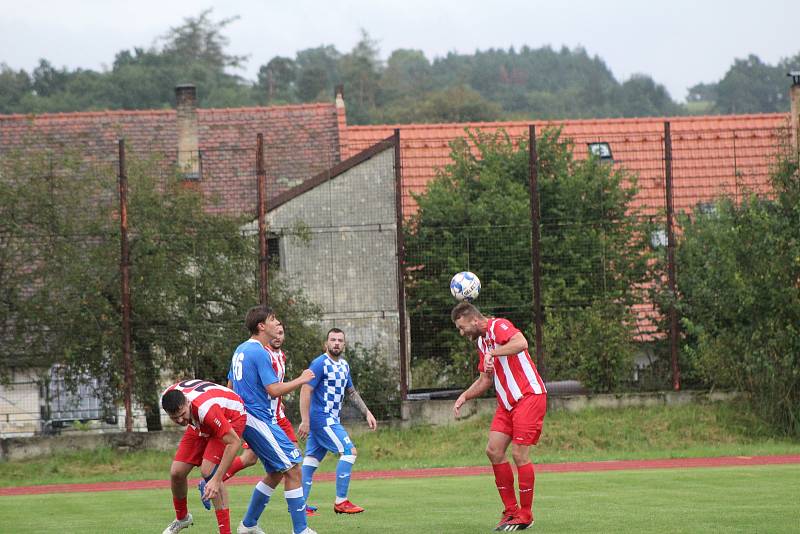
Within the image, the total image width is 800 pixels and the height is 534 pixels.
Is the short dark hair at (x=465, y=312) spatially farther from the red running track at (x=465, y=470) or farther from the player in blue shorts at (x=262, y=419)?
the red running track at (x=465, y=470)

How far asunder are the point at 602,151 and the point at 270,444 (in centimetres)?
1595

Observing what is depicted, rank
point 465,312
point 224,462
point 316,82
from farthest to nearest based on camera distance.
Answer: point 316,82, point 465,312, point 224,462

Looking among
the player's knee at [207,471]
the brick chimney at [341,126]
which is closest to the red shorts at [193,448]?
the player's knee at [207,471]

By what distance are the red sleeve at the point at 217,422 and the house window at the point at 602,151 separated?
15631 mm

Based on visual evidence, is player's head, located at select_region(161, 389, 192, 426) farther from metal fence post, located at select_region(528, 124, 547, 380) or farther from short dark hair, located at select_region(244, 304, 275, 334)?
metal fence post, located at select_region(528, 124, 547, 380)

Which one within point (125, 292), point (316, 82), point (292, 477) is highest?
point (316, 82)

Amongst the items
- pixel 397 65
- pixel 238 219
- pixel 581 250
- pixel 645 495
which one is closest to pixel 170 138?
pixel 238 219

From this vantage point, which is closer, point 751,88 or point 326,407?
point 326,407

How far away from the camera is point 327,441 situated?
13.4 m

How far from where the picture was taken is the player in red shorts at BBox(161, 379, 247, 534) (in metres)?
9.30

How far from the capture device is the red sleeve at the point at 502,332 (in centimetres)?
1061

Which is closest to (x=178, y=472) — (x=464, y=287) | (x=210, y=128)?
(x=464, y=287)

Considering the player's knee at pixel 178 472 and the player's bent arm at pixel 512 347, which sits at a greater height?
the player's bent arm at pixel 512 347

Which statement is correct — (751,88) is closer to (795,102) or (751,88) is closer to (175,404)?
(795,102)
